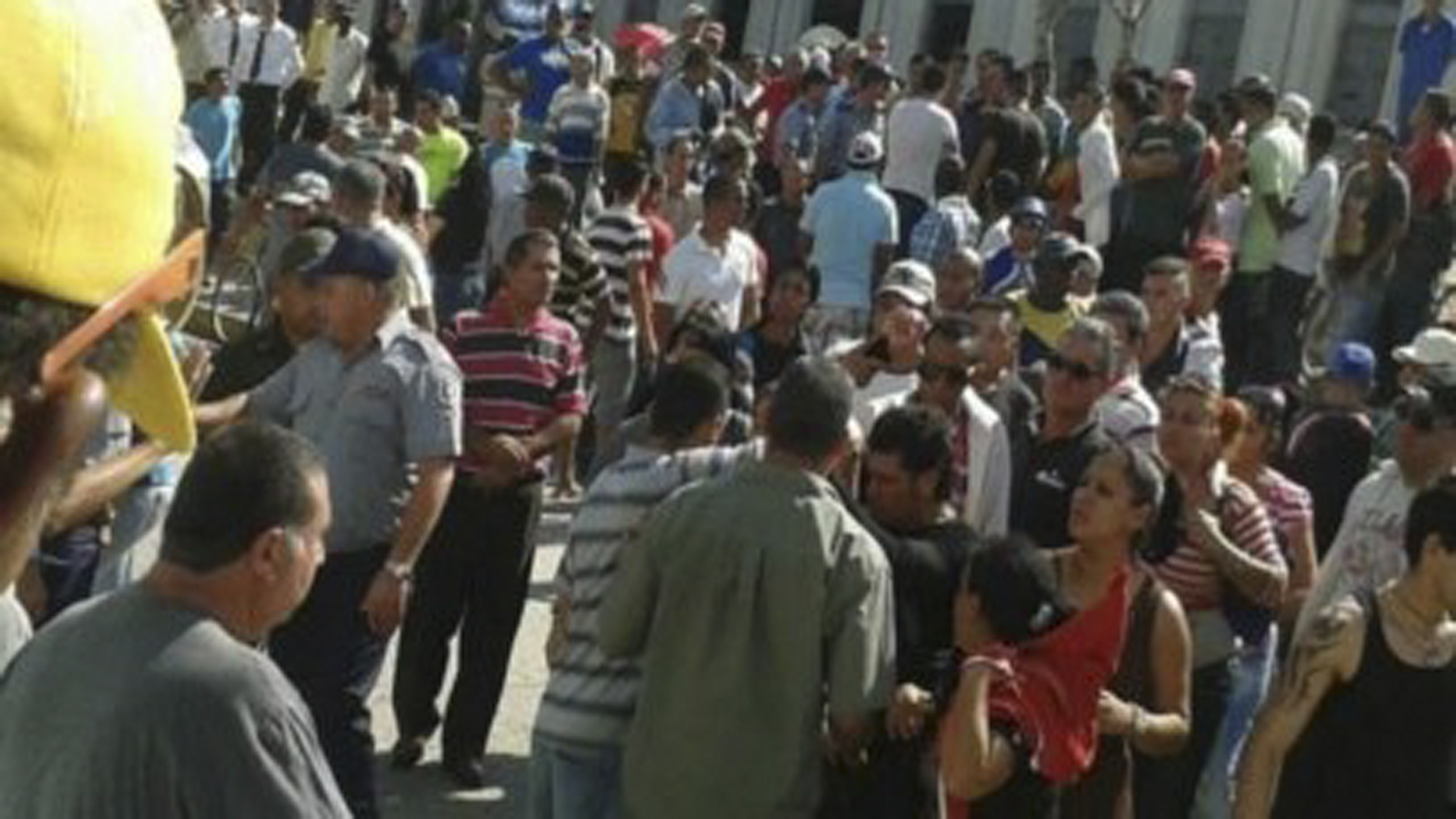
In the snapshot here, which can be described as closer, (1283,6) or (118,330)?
(118,330)

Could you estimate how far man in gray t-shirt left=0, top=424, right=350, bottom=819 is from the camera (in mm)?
3182

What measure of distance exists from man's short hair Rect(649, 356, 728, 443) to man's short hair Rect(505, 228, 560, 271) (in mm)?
1534

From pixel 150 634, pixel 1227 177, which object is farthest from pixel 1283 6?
pixel 150 634

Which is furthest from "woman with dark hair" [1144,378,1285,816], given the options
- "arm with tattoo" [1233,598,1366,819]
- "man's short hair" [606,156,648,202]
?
"man's short hair" [606,156,648,202]

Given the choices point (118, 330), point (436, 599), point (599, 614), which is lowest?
point (436, 599)

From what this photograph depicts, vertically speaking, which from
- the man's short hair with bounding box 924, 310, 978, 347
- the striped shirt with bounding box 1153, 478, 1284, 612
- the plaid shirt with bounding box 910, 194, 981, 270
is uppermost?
the man's short hair with bounding box 924, 310, 978, 347

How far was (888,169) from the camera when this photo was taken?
15.4m

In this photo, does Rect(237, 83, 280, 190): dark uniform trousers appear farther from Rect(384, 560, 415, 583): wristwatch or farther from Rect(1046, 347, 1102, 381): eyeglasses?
Rect(384, 560, 415, 583): wristwatch

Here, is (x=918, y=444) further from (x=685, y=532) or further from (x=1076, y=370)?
(x=1076, y=370)

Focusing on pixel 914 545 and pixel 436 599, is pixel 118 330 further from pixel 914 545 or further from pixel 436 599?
pixel 436 599

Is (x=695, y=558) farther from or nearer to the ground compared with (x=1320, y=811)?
farther from the ground

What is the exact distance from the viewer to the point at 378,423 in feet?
22.1

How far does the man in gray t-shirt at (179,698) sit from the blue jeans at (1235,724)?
3.90m

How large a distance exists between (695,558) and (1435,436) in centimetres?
286
